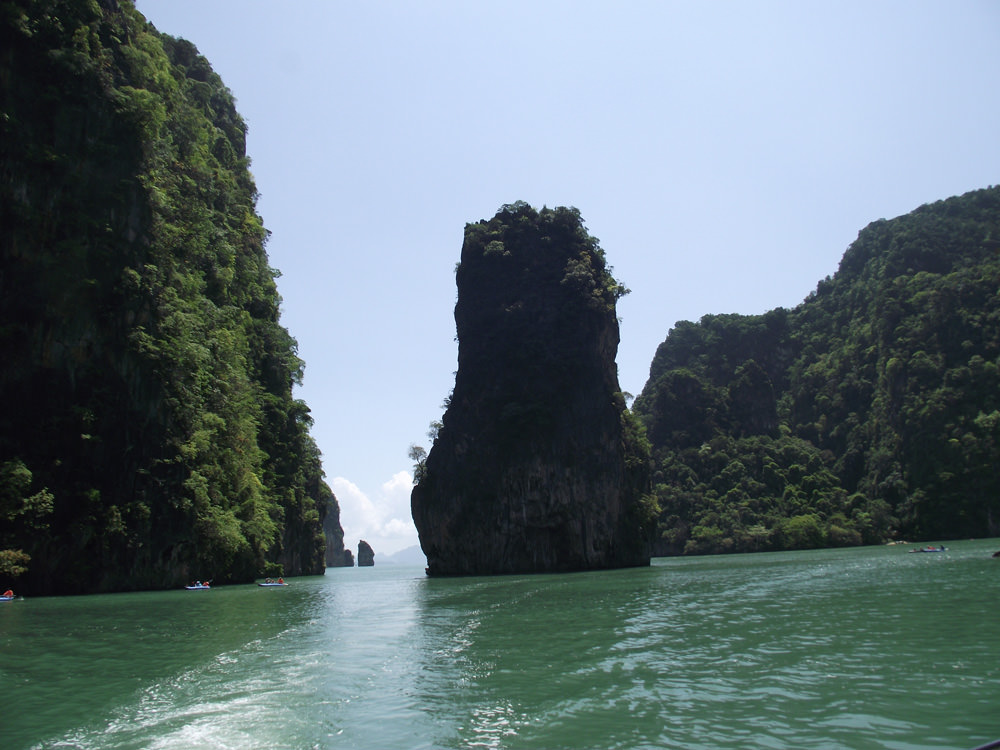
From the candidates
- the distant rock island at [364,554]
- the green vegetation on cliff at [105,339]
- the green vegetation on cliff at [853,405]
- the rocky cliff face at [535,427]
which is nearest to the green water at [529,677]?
the green vegetation on cliff at [105,339]

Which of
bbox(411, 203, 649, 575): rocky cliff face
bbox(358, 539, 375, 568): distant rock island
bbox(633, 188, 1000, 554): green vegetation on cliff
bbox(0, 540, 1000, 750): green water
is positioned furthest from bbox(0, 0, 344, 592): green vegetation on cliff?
bbox(358, 539, 375, 568): distant rock island

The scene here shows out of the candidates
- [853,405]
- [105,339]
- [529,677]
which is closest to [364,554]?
[853,405]

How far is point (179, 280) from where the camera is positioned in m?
40.7

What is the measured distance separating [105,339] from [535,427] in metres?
33.0

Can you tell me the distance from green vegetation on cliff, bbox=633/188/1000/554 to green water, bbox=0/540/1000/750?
208ft

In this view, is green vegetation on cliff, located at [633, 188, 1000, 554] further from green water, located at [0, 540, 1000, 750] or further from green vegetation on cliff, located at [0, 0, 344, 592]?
green vegetation on cliff, located at [0, 0, 344, 592]

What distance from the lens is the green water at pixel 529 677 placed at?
8531 mm

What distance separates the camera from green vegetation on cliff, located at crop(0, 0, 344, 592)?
32.7m

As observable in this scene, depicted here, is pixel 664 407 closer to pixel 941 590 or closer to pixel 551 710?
pixel 941 590

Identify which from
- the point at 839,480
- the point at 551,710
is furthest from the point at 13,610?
the point at 839,480

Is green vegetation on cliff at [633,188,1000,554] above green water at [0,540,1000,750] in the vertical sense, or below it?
above

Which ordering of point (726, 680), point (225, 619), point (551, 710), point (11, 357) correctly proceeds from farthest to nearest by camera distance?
point (11, 357)
point (225, 619)
point (726, 680)
point (551, 710)

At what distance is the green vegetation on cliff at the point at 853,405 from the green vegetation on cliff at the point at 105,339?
68.6m

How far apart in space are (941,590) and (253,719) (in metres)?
21.8
